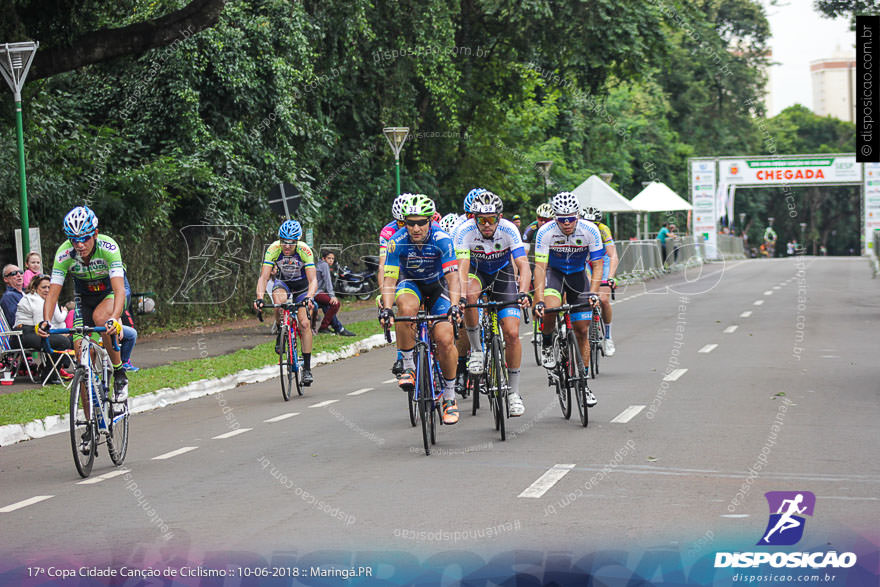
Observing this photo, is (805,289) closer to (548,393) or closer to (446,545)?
(548,393)

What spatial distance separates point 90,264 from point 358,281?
75.0ft

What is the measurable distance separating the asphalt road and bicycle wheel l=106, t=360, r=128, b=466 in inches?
4.4

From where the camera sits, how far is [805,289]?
33.9 m

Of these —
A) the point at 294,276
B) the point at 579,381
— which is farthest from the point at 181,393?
the point at 579,381

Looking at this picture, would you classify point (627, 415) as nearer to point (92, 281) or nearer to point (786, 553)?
point (92, 281)

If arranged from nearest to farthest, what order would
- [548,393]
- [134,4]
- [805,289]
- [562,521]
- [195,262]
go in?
[562,521], [548,393], [134,4], [195,262], [805,289]

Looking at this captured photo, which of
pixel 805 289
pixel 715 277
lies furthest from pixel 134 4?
pixel 715 277

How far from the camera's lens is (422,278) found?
32.9 ft

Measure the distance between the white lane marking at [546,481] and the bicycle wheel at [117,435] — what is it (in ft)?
11.8

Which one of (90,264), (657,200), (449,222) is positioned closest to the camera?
(90,264)

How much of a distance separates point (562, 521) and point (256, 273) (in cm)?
2131

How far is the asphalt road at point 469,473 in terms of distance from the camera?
6.55 m

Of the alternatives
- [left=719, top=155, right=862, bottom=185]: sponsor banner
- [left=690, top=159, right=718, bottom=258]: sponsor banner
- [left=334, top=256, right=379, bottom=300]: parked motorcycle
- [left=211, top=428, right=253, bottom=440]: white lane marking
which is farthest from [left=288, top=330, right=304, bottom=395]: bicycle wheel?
[left=719, top=155, right=862, bottom=185]: sponsor banner

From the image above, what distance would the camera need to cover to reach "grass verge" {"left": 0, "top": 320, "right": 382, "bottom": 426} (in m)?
12.5
